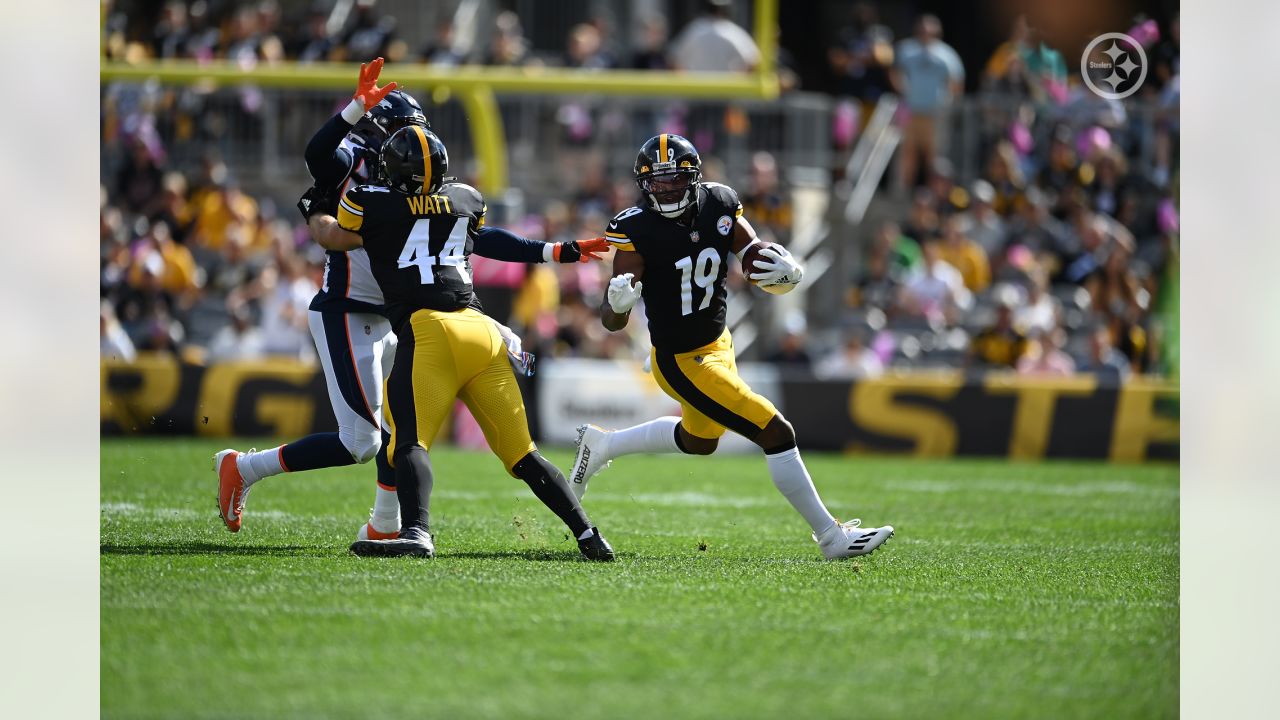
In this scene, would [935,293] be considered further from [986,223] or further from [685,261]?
[685,261]

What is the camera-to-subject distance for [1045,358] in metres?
12.7

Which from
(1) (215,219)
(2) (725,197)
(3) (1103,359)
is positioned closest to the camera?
(2) (725,197)

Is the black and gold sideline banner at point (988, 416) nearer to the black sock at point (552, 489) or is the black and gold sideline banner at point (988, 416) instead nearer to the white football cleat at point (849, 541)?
the white football cleat at point (849, 541)

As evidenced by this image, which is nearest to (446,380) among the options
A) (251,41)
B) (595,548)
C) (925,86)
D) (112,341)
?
(595,548)

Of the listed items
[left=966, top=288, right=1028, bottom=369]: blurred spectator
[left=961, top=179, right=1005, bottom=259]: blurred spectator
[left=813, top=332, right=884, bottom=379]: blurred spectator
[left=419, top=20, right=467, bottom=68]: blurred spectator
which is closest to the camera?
[left=966, top=288, right=1028, bottom=369]: blurred spectator

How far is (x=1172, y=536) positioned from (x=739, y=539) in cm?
218

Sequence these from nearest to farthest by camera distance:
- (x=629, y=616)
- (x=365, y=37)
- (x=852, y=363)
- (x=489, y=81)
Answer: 1. (x=629, y=616)
2. (x=489, y=81)
3. (x=852, y=363)
4. (x=365, y=37)

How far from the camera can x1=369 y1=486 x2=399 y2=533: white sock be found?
20.4ft

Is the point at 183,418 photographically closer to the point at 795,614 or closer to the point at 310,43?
the point at 310,43

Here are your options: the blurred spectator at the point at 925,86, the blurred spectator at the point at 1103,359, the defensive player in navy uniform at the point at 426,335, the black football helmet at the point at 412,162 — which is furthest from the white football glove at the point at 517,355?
the blurred spectator at the point at 925,86

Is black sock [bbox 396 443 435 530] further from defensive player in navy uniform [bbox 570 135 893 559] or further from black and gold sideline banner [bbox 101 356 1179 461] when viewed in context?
black and gold sideline banner [bbox 101 356 1179 461]

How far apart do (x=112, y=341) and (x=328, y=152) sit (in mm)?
6743

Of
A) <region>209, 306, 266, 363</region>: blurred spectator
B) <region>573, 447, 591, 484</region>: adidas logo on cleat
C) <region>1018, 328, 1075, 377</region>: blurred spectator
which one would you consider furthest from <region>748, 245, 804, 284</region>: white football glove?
<region>209, 306, 266, 363</region>: blurred spectator
